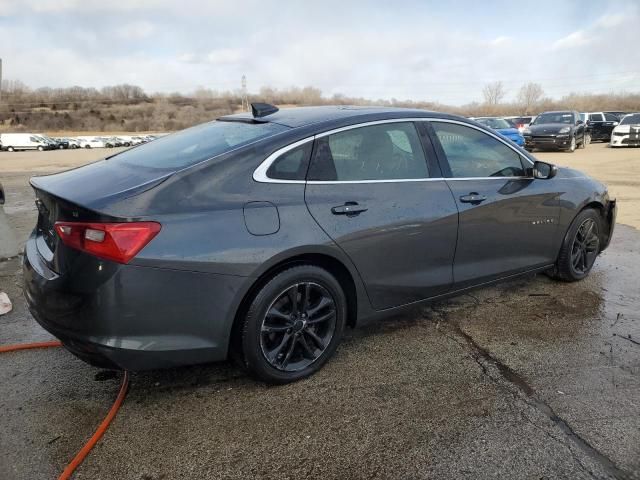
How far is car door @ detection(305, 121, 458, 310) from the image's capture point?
10.2 ft

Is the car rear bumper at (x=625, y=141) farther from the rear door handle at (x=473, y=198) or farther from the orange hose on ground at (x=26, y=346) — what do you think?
the orange hose on ground at (x=26, y=346)

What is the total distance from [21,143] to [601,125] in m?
67.0

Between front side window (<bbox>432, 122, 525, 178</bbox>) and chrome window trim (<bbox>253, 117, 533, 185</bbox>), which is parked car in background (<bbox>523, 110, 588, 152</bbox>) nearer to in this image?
front side window (<bbox>432, 122, 525, 178</bbox>)

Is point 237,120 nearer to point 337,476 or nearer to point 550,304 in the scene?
point 337,476

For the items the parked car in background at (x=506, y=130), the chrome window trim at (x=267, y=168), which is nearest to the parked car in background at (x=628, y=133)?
the parked car in background at (x=506, y=130)

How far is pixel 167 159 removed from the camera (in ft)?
10.0

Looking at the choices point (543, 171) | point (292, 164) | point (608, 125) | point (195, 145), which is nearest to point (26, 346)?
point (195, 145)

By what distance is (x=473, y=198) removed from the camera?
3705 millimetres

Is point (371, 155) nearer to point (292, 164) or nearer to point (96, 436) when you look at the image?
point (292, 164)

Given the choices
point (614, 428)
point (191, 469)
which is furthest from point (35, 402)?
point (614, 428)

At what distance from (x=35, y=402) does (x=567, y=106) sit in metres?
95.0

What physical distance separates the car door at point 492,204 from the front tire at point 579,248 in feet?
1.13

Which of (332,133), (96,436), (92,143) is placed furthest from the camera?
(92,143)

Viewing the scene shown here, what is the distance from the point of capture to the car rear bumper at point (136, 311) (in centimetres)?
247
